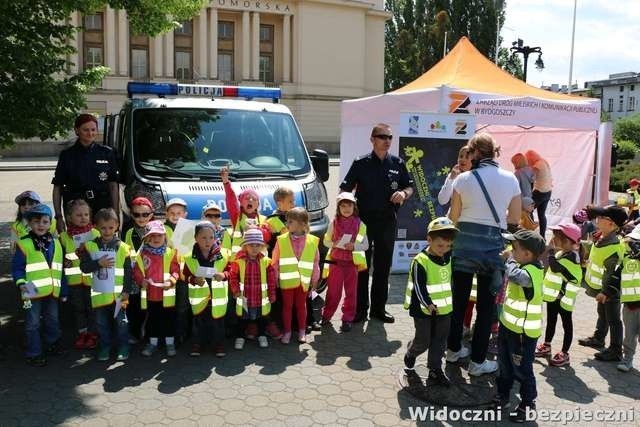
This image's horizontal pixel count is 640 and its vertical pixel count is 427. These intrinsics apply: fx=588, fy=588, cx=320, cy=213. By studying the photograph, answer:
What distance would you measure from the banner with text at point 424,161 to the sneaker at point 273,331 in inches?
117

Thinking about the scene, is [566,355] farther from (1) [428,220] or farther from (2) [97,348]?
(2) [97,348]

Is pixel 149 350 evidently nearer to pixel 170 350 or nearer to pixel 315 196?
pixel 170 350

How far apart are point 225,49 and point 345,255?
159ft

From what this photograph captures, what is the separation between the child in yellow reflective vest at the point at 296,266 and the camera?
17.3 ft

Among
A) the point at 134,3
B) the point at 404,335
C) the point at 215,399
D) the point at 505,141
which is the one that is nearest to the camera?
the point at 215,399

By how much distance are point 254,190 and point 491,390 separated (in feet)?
9.52

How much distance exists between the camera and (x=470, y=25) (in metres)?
46.3

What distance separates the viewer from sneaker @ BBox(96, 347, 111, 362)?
15.8 ft

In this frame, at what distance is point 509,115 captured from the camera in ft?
29.7

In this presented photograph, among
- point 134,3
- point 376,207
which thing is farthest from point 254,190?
point 134,3

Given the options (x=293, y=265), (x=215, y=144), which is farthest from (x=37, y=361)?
(x=215, y=144)

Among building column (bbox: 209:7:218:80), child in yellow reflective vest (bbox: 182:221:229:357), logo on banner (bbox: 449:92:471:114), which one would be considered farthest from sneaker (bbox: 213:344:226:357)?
building column (bbox: 209:7:218:80)

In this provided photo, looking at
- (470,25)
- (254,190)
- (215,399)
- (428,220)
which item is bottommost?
(215,399)

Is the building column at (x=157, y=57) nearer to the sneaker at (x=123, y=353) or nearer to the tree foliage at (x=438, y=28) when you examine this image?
the tree foliage at (x=438, y=28)
